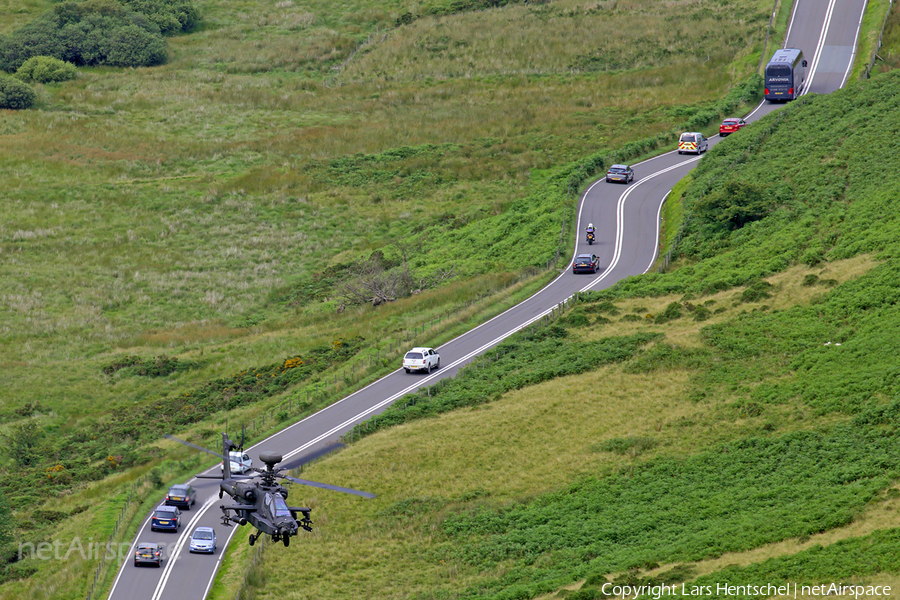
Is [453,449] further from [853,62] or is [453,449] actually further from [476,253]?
[853,62]

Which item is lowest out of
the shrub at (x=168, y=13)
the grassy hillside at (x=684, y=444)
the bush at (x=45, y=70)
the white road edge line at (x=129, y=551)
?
the white road edge line at (x=129, y=551)

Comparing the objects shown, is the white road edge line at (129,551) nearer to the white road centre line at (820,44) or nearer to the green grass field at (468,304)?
the green grass field at (468,304)

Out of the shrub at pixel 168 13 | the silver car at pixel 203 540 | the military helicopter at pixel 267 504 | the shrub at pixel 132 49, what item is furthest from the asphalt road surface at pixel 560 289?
the shrub at pixel 168 13

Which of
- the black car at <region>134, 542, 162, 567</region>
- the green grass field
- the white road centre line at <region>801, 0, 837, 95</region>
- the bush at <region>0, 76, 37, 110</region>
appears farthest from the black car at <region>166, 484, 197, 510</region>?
the bush at <region>0, 76, 37, 110</region>

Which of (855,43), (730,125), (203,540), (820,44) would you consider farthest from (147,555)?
(855,43)

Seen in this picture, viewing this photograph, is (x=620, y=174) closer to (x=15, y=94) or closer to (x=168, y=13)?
(x=15, y=94)

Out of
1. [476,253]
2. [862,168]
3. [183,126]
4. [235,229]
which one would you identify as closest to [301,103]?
[183,126]
